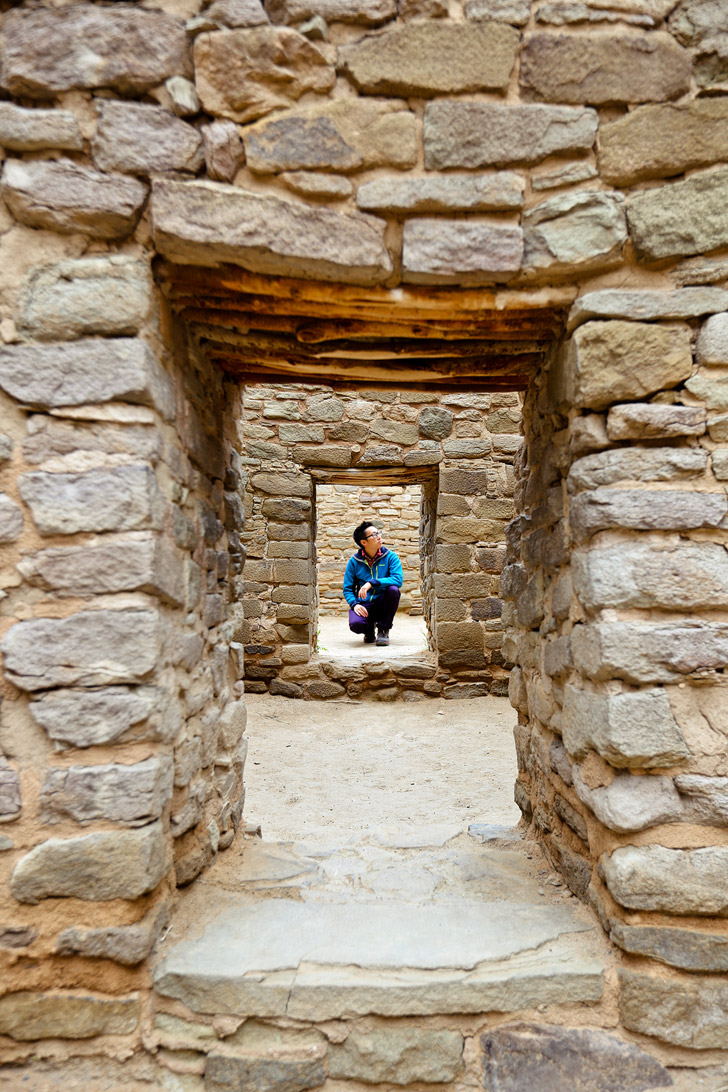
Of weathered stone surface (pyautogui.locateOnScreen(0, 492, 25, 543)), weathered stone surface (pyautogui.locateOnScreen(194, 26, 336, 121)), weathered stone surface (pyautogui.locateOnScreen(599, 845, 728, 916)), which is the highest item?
weathered stone surface (pyautogui.locateOnScreen(194, 26, 336, 121))

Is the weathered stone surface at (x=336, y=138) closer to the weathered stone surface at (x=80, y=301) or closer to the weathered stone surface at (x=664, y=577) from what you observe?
the weathered stone surface at (x=80, y=301)

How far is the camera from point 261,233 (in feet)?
5.00

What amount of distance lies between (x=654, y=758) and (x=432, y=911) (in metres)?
0.79

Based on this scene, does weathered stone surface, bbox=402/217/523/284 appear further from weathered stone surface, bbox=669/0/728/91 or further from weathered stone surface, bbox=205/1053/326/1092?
weathered stone surface, bbox=205/1053/326/1092

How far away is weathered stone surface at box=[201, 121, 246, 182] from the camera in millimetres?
1545

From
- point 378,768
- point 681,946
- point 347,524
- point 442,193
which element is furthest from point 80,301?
point 347,524

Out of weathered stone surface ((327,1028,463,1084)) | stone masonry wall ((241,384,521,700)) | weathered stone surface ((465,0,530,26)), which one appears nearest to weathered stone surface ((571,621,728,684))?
weathered stone surface ((327,1028,463,1084))

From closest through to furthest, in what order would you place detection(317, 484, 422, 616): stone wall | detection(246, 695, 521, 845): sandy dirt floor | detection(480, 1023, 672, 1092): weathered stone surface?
detection(480, 1023, 672, 1092): weathered stone surface, detection(246, 695, 521, 845): sandy dirt floor, detection(317, 484, 422, 616): stone wall

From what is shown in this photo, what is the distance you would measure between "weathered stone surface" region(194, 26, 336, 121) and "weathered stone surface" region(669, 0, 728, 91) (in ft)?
3.02

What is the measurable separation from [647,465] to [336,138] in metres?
1.15

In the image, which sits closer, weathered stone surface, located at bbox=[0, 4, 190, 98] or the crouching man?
weathered stone surface, located at bbox=[0, 4, 190, 98]

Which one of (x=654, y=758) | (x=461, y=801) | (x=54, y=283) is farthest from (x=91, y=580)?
(x=461, y=801)

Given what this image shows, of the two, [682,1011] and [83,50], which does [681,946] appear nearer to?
[682,1011]

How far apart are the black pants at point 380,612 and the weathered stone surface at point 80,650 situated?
17.2 ft
